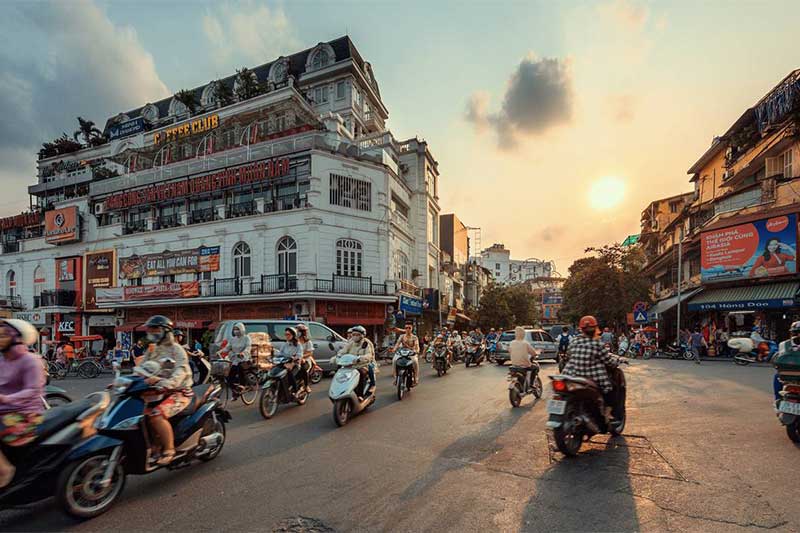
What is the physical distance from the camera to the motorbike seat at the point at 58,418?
12.3 feet

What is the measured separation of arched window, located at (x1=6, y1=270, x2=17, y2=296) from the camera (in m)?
36.4

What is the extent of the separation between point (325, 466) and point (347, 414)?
2.36m

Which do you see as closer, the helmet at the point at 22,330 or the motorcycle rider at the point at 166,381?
the helmet at the point at 22,330

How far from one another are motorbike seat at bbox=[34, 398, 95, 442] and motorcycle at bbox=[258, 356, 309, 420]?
4.14 m

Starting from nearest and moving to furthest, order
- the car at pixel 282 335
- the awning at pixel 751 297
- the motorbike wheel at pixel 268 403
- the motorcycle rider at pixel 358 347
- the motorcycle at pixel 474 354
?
the motorbike wheel at pixel 268 403 → the motorcycle rider at pixel 358 347 → the car at pixel 282 335 → the motorcycle at pixel 474 354 → the awning at pixel 751 297

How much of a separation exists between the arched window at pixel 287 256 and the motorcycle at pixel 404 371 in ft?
52.9

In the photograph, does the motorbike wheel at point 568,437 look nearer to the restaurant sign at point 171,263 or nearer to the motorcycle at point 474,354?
the motorcycle at point 474,354

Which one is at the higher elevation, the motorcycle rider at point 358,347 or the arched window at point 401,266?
the arched window at point 401,266

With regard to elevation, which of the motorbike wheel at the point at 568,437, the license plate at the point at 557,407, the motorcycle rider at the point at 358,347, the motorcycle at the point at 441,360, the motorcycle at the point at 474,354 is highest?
the motorcycle rider at the point at 358,347

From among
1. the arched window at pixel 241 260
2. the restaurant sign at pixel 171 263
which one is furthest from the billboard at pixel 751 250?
the restaurant sign at pixel 171 263

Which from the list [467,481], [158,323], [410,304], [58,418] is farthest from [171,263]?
[467,481]

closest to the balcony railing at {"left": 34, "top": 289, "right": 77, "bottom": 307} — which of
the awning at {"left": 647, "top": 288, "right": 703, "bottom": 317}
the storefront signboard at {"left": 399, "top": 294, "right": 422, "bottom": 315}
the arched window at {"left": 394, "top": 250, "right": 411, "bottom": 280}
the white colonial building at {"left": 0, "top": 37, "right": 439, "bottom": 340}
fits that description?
the white colonial building at {"left": 0, "top": 37, "right": 439, "bottom": 340}

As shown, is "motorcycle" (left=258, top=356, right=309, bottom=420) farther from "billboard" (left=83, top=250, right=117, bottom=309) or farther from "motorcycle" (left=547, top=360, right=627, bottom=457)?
"billboard" (left=83, top=250, right=117, bottom=309)

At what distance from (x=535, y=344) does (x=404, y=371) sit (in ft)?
37.3
